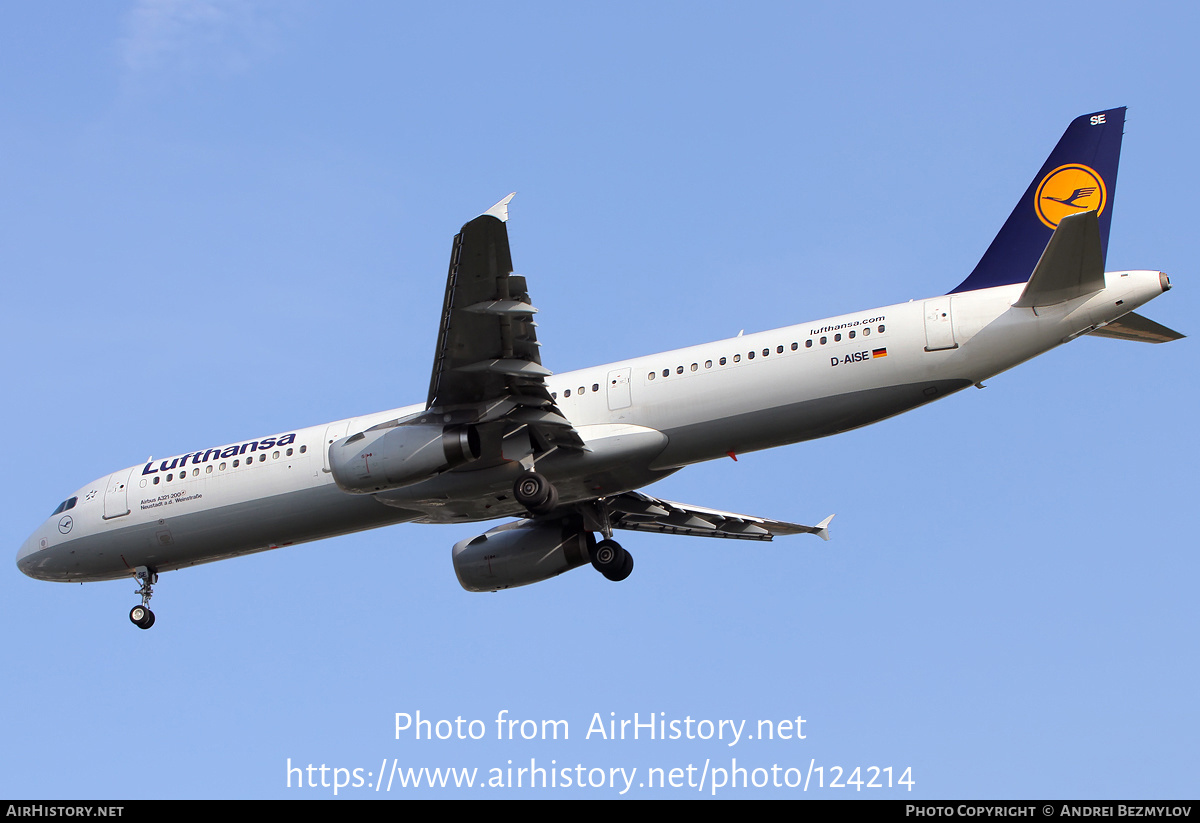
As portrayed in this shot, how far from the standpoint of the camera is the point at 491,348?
75.2 ft

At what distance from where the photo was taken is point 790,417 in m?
24.3

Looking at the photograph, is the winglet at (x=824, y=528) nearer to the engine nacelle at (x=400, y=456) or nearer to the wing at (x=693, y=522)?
the wing at (x=693, y=522)

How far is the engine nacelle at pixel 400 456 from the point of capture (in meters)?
23.5

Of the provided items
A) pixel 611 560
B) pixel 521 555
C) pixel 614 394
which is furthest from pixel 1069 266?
pixel 521 555

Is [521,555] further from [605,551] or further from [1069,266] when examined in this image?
[1069,266]

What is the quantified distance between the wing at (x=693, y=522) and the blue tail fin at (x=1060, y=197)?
7905 millimetres

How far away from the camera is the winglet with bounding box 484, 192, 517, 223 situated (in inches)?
807

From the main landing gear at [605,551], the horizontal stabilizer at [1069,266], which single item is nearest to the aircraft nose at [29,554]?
the main landing gear at [605,551]

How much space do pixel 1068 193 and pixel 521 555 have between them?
13.6 m

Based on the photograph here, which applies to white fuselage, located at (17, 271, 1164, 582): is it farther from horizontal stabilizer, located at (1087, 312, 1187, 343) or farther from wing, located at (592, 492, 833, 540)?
wing, located at (592, 492, 833, 540)
